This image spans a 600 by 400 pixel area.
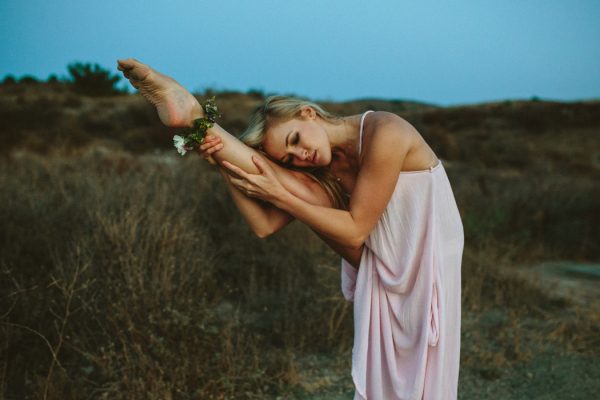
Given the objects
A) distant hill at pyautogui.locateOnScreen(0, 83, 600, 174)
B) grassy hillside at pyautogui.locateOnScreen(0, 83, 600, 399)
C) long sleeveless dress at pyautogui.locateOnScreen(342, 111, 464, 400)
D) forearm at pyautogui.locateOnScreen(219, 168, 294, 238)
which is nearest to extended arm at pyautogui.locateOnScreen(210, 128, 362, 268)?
forearm at pyautogui.locateOnScreen(219, 168, 294, 238)

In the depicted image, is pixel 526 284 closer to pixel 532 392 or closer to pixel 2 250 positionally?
pixel 532 392

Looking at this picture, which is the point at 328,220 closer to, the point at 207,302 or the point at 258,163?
the point at 258,163

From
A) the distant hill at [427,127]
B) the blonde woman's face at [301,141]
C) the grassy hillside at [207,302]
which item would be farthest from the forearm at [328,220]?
the distant hill at [427,127]

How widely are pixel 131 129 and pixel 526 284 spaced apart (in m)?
11.8

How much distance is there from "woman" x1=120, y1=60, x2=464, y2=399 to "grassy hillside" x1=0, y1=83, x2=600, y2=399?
2.74ft

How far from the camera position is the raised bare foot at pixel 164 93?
1.66m

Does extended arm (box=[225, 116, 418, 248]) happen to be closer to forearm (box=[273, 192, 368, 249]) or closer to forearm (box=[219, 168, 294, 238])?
forearm (box=[273, 192, 368, 249])

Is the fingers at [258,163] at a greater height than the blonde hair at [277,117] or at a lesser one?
lesser

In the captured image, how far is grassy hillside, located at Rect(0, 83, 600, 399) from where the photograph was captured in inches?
118

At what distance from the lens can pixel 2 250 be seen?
141 inches

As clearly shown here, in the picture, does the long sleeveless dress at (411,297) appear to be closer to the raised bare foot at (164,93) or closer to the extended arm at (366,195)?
the extended arm at (366,195)

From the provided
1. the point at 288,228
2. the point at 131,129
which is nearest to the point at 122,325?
the point at 288,228

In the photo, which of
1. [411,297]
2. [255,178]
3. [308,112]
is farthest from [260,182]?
[411,297]

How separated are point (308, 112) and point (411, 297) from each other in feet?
2.63
